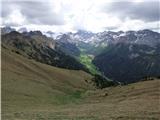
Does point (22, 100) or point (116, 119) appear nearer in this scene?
point (116, 119)

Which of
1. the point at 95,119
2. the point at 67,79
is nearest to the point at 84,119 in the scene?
the point at 95,119

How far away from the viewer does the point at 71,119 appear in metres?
33.0

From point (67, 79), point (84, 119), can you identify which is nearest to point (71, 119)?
point (84, 119)

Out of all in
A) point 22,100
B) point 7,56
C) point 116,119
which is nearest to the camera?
point 116,119

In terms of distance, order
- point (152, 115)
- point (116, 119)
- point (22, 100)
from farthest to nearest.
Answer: point (22, 100) < point (152, 115) < point (116, 119)

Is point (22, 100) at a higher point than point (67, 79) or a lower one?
lower

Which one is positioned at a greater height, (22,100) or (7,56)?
(7,56)

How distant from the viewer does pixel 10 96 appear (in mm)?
65938

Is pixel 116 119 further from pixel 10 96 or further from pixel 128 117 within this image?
pixel 10 96

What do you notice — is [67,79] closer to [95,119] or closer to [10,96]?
[10,96]

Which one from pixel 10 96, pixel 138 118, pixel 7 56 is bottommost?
pixel 138 118

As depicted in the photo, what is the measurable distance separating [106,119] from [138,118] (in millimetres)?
3014

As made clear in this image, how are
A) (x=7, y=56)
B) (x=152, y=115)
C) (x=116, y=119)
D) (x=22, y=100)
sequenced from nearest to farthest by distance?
(x=116, y=119)
(x=152, y=115)
(x=22, y=100)
(x=7, y=56)

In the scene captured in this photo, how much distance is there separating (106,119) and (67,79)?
4762 inches
